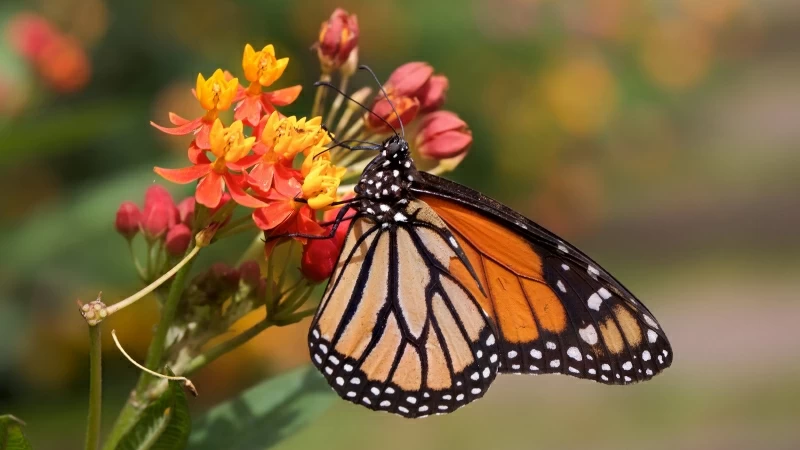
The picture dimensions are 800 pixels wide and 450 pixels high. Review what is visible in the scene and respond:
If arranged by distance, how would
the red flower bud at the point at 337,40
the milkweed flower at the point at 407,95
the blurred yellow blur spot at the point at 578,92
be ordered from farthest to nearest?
the blurred yellow blur spot at the point at 578,92 → the red flower bud at the point at 337,40 → the milkweed flower at the point at 407,95

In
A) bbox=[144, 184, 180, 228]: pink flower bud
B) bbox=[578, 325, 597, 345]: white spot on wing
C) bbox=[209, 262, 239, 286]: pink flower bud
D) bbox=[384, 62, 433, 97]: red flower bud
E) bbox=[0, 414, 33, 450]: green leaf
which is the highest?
bbox=[384, 62, 433, 97]: red flower bud

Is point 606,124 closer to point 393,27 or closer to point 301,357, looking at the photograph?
point 393,27

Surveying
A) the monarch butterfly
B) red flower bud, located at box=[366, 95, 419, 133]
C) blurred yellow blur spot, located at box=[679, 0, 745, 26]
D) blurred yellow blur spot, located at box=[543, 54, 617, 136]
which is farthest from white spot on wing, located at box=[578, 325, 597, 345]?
blurred yellow blur spot, located at box=[679, 0, 745, 26]

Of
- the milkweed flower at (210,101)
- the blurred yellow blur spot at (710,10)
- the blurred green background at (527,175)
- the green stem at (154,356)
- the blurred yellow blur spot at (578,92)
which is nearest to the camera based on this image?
the green stem at (154,356)

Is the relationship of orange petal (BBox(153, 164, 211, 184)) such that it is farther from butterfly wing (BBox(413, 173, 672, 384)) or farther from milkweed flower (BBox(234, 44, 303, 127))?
butterfly wing (BBox(413, 173, 672, 384))

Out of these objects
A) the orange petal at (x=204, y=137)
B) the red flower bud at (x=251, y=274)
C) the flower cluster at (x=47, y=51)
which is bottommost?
the red flower bud at (x=251, y=274)

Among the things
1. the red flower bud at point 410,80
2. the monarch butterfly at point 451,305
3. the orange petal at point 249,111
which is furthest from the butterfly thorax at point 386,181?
the orange petal at point 249,111

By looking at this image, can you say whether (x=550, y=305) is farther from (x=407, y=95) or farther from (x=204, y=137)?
(x=204, y=137)

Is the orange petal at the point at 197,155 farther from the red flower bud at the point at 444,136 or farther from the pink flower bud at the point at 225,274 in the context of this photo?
the red flower bud at the point at 444,136

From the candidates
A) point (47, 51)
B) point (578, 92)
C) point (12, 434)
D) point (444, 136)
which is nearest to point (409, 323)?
point (444, 136)
